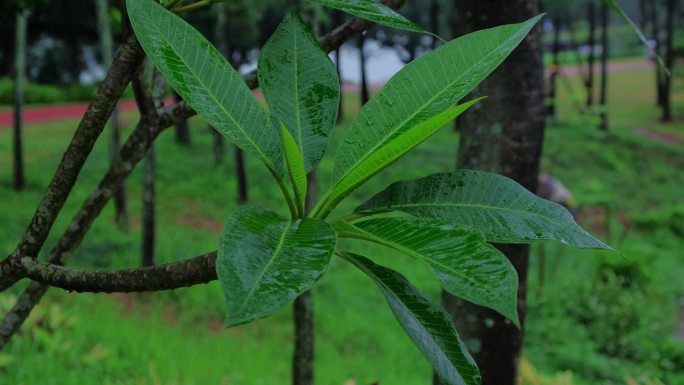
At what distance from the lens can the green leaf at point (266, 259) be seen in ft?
1.57

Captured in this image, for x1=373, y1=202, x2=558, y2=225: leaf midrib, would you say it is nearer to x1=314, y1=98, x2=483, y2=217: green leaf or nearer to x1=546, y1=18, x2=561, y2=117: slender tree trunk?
x1=314, y1=98, x2=483, y2=217: green leaf

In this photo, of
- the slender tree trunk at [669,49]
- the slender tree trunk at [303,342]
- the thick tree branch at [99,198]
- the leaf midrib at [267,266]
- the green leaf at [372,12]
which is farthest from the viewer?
the slender tree trunk at [669,49]

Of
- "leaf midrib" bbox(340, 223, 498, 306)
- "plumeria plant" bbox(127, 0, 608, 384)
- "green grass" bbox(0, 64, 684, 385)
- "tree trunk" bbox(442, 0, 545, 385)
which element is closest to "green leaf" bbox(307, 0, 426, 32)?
"plumeria plant" bbox(127, 0, 608, 384)

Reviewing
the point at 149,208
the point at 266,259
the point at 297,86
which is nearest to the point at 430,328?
the point at 266,259

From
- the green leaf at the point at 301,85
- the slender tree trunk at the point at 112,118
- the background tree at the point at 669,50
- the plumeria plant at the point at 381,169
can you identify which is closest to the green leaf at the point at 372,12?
the plumeria plant at the point at 381,169

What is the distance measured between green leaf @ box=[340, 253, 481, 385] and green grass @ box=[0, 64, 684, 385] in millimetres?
198

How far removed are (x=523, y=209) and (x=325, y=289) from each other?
505 cm

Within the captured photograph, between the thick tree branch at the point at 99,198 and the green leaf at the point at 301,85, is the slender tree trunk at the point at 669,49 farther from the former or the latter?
the green leaf at the point at 301,85

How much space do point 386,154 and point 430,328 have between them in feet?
0.56

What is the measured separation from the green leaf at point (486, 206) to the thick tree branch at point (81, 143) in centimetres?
32

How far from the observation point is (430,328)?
0.67 meters

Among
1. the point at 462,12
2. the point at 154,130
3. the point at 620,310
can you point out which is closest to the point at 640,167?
the point at 620,310

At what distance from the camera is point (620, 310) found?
18.6 ft

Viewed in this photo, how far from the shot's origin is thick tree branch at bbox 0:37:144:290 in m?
0.82
